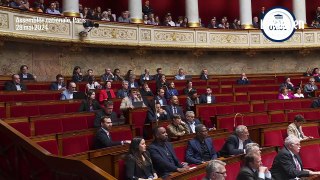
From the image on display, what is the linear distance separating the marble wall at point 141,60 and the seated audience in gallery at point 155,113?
241 centimetres

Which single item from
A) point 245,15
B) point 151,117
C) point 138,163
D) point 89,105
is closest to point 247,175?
point 138,163

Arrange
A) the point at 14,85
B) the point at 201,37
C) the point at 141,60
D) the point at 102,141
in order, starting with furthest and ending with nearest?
the point at 201,37 → the point at 141,60 → the point at 14,85 → the point at 102,141

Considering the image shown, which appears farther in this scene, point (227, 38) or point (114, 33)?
point (227, 38)

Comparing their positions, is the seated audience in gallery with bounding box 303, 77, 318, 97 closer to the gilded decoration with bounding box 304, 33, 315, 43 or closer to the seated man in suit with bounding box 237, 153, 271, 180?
the gilded decoration with bounding box 304, 33, 315, 43

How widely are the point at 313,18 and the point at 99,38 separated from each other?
5187 mm

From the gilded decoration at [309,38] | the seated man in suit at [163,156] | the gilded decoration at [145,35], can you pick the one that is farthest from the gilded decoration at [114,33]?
the seated man in suit at [163,156]

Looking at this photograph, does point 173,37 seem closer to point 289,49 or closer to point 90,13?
point 90,13

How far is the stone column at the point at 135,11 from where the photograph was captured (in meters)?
7.20

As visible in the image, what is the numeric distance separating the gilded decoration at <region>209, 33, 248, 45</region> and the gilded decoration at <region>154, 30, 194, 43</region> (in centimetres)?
46

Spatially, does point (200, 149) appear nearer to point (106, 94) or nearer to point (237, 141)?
point (237, 141)

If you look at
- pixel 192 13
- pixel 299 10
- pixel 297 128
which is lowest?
pixel 297 128

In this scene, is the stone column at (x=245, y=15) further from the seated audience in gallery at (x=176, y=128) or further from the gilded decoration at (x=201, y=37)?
the seated audience in gallery at (x=176, y=128)

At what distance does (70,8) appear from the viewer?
633cm

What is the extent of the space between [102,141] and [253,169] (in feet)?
3.58
